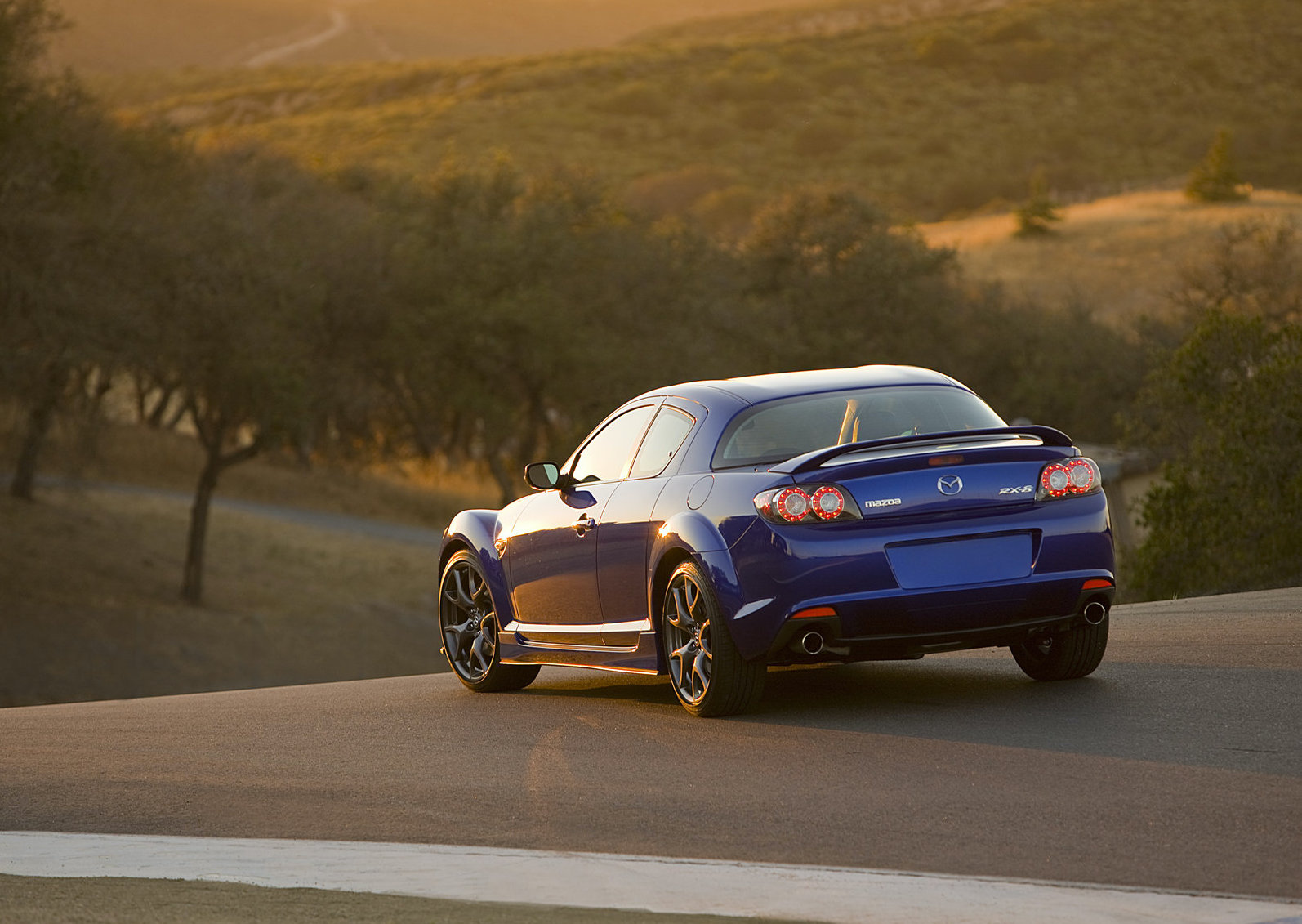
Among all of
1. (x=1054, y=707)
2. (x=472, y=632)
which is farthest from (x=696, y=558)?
(x=472, y=632)

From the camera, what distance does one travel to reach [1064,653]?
971 centimetres

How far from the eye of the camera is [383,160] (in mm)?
110938

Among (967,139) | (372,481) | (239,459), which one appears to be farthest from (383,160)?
(239,459)

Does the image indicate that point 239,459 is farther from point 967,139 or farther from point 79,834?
point 967,139

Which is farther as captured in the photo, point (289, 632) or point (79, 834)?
point (289, 632)

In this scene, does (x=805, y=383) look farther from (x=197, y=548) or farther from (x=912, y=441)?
(x=197, y=548)

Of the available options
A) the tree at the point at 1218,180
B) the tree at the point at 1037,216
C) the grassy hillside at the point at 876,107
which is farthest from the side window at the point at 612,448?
the tree at the point at 1218,180

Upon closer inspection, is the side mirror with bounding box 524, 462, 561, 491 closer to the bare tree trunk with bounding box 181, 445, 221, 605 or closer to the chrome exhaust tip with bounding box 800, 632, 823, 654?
the chrome exhaust tip with bounding box 800, 632, 823, 654

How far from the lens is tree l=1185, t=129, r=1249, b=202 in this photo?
361ft

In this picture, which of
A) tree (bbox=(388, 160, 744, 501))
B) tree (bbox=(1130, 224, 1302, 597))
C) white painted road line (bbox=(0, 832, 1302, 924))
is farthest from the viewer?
tree (bbox=(388, 160, 744, 501))

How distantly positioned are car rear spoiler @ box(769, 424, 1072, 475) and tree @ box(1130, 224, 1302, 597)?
12752 mm

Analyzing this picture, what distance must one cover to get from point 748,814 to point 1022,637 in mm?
2474

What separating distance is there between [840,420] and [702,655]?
4.32 feet

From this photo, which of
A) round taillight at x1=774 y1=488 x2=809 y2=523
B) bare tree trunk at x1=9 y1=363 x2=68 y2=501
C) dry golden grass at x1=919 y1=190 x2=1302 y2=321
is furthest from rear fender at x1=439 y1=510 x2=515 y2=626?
dry golden grass at x1=919 y1=190 x2=1302 y2=321
